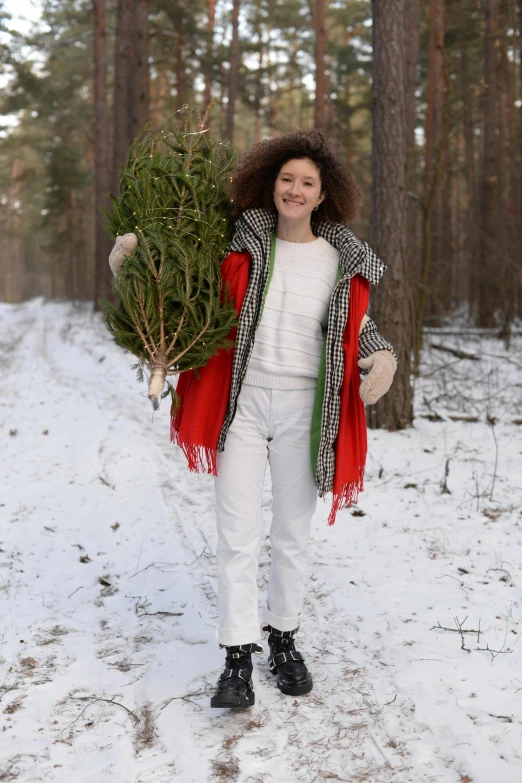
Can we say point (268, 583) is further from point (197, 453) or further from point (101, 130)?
point (101, 130)

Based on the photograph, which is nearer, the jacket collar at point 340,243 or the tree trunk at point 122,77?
the jacket collar at point 340,243

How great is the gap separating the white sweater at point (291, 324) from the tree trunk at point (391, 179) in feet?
14.0

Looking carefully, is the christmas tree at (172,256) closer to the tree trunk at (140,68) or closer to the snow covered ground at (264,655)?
the snow covered ground at (264,655)

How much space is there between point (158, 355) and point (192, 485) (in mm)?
3578

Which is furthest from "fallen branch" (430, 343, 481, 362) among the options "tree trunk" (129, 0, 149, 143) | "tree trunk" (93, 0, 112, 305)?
"tree trunk" (93, 0, 112, 305)

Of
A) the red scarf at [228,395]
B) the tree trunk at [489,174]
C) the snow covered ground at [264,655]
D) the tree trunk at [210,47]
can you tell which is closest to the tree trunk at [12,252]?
the tree trunk at [210,47]

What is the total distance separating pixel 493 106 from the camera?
1467cm

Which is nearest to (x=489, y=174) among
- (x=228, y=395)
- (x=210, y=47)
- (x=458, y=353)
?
(x=458, y=353)

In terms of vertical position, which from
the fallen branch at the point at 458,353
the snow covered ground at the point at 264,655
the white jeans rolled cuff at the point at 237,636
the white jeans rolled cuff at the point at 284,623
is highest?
the fallen branch at the point at 458,353

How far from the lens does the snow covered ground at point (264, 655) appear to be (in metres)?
2.62

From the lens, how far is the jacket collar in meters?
2.95

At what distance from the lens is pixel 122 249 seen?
110 inches

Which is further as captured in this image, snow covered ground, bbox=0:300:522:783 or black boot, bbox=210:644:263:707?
black boot, bbox=210:644:263:707

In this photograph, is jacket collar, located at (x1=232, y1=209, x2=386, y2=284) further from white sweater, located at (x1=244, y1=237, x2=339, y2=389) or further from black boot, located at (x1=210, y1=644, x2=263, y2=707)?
black boot, located at (x1=210, y1=644, x2=263, y2=707)
